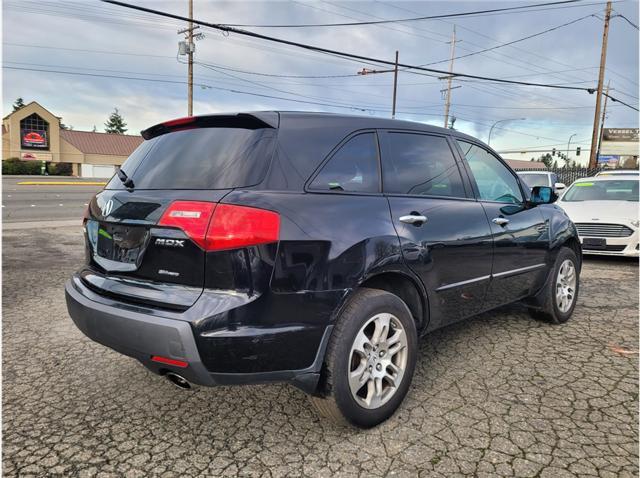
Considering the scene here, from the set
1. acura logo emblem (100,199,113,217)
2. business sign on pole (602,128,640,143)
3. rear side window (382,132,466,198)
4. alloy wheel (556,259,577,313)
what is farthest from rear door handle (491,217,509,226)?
business sign on pole (602,128,640,143)

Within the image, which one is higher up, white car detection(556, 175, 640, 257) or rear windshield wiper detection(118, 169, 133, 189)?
rear windshield wiper detection(118, 169, 133, 189)

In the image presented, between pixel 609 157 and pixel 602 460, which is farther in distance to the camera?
pixel 609 157

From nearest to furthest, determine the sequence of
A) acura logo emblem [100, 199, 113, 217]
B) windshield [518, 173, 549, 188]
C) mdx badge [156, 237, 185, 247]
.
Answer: mdx badge [156, 237, 185, 247] → acura logo emblem [100, 199, 113, 217] → windshield [518, 173, 549, 188]

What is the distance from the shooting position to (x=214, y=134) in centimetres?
248

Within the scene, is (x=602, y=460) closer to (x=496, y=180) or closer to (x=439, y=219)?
(x=439, y=219)

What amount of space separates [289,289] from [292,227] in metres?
0.29

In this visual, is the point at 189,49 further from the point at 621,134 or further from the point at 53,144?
the point at 621,134

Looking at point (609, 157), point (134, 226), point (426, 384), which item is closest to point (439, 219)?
point (426, 384)

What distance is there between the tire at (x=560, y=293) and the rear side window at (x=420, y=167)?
5.23 feet

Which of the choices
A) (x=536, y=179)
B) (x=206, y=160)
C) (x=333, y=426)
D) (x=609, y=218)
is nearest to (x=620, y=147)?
(x=536, y=179)

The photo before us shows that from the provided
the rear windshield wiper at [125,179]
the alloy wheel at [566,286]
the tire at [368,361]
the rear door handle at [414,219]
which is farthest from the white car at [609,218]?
the rear windshield wiper at [125,179]

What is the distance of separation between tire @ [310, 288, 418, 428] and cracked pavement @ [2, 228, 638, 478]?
0.15 metres

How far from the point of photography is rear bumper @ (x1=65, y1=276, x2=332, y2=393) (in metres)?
2.03

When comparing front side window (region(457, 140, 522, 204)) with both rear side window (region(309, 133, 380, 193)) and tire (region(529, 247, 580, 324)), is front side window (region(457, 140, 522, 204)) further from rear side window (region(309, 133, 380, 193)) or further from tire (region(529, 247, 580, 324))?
rear side window (region(309, 133, 380, 193))
